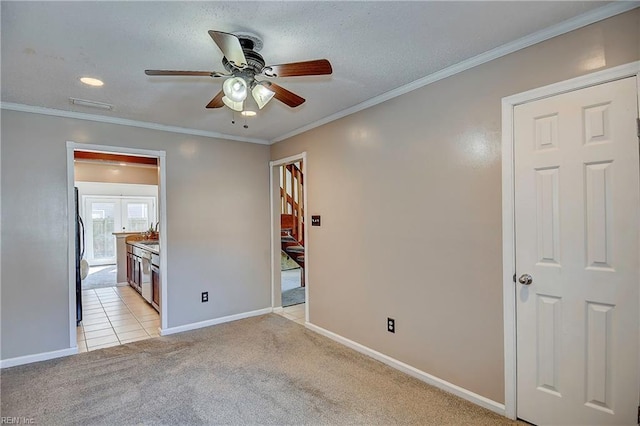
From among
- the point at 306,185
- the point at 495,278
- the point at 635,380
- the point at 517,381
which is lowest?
the point at 517,381

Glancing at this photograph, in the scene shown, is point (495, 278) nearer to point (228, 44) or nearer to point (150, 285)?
point (228, 44)

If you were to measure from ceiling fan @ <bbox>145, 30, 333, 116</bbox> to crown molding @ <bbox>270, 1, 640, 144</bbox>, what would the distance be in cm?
106

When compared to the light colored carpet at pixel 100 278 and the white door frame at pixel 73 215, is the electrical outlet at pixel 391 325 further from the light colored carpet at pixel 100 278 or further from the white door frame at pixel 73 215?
the light colored carpet at pixel 100 278

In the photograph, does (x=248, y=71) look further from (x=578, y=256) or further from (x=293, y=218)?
(x=293, y=218)

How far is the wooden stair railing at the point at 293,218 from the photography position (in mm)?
6199

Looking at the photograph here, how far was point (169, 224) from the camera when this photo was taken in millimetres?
3854

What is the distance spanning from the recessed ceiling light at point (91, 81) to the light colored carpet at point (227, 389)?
244 centimetres

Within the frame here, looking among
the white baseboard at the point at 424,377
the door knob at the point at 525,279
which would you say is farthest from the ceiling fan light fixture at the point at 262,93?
the white baseboard at the point at 424,377

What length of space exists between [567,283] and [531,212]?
1.51 feet

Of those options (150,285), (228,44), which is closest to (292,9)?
(228,44)

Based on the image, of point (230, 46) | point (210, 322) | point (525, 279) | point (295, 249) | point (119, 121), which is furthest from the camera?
point (295, 249)

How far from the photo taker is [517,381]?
2.12 m

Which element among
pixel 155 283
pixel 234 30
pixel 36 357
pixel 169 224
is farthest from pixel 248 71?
pixel 155 283

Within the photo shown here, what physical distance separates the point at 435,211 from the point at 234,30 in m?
1.89
